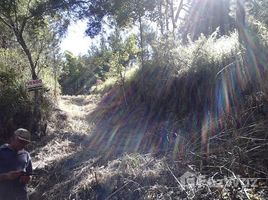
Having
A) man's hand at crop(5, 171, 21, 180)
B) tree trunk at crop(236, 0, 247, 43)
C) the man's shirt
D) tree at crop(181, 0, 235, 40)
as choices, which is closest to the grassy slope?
tree trunk at crop(236, 0, 247, 43)

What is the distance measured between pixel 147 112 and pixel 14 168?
7694 mm

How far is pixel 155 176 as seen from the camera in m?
5.90

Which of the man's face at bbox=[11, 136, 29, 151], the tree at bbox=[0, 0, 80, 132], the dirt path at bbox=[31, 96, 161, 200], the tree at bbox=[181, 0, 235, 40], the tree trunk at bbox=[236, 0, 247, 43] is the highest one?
the tree at bbox=[181, 0, 235, 40]

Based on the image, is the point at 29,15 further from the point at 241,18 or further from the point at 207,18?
the point at 207,18

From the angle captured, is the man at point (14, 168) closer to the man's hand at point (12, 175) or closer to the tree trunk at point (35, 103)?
the man's hand at point (12, 175)

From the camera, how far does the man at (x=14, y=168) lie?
15.4 feet

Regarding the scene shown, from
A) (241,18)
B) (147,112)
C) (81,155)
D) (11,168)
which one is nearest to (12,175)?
(11,168)

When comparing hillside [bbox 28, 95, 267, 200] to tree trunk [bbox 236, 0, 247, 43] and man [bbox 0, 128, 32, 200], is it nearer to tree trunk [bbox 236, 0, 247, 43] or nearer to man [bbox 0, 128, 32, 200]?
man [bbox 0, 128, 32, 200]

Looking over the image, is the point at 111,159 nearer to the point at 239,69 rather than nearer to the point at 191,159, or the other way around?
the point at 191,159

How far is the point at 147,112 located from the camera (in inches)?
479

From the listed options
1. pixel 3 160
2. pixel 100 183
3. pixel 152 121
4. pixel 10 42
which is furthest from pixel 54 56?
pixel 3 160

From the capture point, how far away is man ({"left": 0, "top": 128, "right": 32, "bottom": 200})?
4.68 meters

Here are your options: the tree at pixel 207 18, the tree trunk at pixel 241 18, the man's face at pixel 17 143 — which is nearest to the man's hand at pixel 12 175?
the man's face at pixel 17 143

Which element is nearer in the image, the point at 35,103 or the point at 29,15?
the point at 29,15
